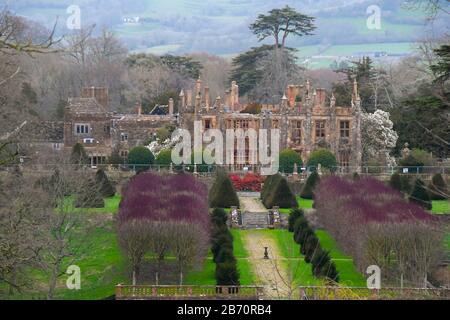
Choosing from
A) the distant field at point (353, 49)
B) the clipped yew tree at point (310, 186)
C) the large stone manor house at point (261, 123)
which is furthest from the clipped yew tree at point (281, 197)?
the distant field at point (353, 49)

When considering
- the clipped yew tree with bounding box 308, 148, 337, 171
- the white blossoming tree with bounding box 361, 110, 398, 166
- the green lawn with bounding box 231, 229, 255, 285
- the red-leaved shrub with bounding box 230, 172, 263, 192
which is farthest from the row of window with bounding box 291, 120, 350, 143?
the green lawn with bounding box 231, 229, 255, 285

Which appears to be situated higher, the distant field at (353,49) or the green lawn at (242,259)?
the distant field at (353,49)

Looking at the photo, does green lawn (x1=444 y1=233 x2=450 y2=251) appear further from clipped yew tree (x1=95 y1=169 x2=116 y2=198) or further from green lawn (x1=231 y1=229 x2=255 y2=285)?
clipped yew tree (x1=95 y1=169 x2=116 y2=198)

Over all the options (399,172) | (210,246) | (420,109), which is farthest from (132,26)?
(420,109)

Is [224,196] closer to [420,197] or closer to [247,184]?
[247,184]

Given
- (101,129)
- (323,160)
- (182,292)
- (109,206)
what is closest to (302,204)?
(323,160)

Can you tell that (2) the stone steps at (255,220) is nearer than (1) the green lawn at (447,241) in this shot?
No

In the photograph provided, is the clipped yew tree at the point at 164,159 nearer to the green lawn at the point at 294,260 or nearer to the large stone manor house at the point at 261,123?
the large stone manor house at the point at 261,123
